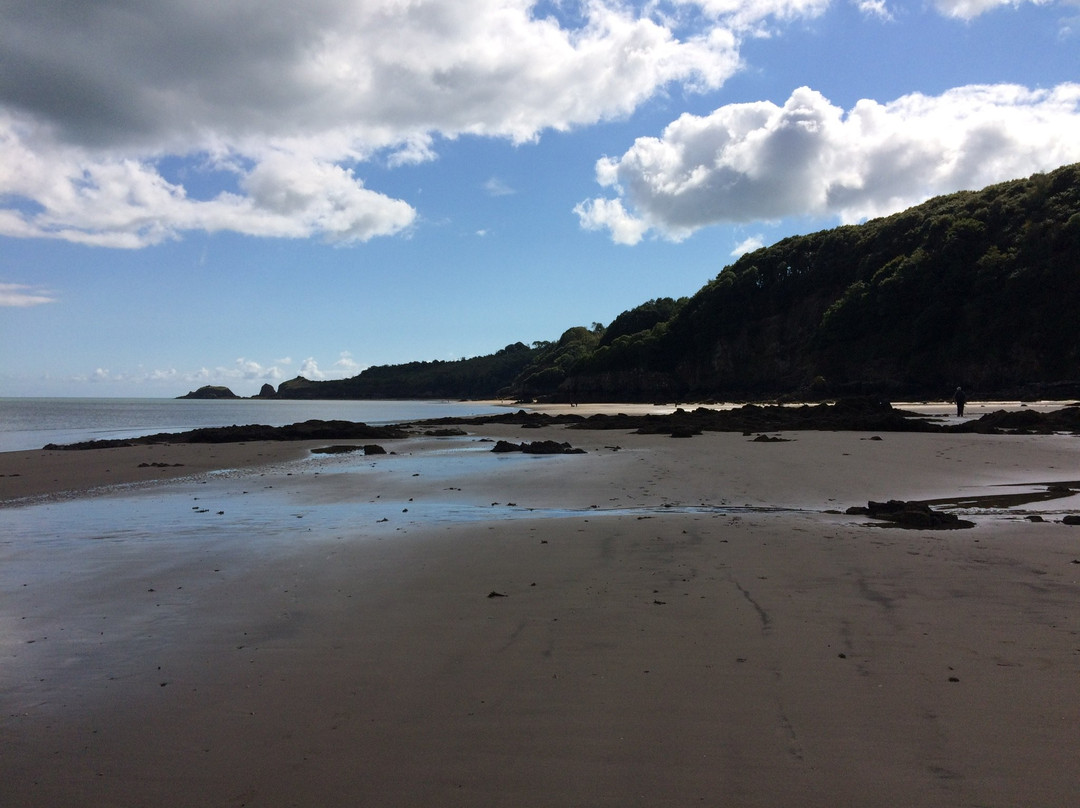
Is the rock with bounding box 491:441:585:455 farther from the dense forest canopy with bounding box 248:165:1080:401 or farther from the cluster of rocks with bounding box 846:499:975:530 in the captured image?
the dense forest canopy with bounding box 248:165:1080:401

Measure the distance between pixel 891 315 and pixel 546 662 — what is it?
59028mm

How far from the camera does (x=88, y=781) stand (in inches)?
107

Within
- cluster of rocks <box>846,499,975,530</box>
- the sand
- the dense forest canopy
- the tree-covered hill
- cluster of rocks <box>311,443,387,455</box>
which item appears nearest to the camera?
the sand

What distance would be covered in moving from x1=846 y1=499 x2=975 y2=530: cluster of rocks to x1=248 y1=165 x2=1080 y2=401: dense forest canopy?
36.9 meters

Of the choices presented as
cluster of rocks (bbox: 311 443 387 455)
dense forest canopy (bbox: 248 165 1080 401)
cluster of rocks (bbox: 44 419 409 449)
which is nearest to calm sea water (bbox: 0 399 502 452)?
cluster of rocks (bbox: 44 419 409 449)

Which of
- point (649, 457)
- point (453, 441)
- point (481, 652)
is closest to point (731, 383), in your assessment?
point (453, 441)

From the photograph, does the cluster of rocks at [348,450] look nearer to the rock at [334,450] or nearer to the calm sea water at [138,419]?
the rock at [334,450]

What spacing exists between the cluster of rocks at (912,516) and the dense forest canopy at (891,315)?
36.9 m

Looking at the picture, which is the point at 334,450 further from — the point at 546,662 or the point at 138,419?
the point at 138,419

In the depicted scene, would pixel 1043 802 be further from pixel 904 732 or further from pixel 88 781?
pixel 88 781

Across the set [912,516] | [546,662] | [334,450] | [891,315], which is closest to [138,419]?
[334,450]

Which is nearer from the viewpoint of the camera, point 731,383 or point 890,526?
point 890,526

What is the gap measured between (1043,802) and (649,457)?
14.0 metres

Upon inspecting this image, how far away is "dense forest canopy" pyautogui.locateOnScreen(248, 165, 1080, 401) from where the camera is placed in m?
44.0
